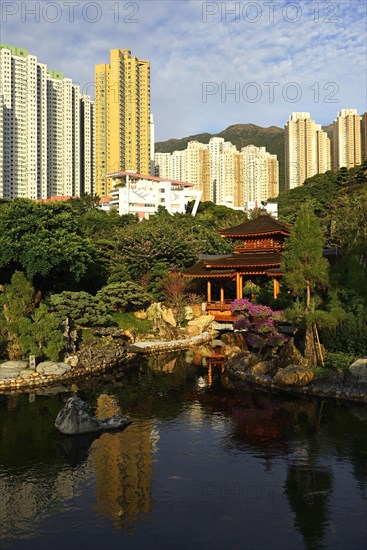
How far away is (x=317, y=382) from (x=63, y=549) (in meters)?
13.0

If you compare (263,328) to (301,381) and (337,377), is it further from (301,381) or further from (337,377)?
(337,377)

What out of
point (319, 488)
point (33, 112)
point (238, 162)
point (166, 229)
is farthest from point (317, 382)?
point (238, 162)

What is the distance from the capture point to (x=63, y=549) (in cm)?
931

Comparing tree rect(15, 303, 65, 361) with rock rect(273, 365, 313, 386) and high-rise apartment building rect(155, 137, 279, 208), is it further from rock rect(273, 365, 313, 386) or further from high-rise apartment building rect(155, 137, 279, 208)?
high-rise apartment building rect(155, 137, 279, 208)

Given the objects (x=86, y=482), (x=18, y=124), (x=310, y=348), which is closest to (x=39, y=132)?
(x=18, y=124)

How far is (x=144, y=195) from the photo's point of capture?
8362 centimetres

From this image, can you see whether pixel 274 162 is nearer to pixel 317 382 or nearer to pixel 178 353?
pixel 178 353

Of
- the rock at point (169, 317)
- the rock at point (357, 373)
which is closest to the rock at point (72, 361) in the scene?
the rock at point (169, 317)

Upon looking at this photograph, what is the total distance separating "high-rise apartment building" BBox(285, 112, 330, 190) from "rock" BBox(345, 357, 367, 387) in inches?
4021

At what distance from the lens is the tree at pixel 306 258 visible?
21062mm

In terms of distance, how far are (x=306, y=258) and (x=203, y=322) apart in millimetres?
13968

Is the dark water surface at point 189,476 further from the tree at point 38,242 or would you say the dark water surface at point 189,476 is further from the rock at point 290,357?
the tree at point 38,242

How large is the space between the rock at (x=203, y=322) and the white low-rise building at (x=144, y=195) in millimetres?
48532

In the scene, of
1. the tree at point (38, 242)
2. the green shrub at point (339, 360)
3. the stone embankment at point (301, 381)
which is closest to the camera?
the stone embankment at point (301, 381)
